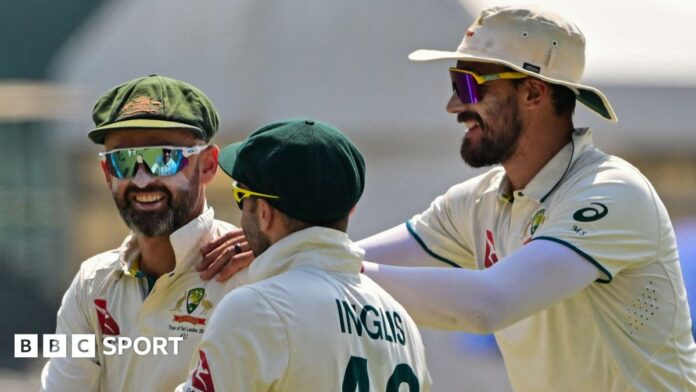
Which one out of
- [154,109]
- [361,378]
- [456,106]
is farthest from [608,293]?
[154,109]

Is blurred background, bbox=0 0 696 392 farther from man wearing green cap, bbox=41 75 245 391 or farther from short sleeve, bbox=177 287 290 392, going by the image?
short sleeve, bbox=177 287 290 392

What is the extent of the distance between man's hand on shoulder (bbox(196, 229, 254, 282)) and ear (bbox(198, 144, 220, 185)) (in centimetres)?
21

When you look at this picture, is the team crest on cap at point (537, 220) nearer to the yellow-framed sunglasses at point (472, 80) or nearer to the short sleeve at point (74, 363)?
the yellow-framed sunglasses at point (472, 80)

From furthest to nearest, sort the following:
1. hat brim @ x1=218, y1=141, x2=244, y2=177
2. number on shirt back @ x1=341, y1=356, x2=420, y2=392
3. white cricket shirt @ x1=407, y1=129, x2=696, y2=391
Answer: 1. white cricket shirt @ x1=407, y1=129, x2=696, y2=391
2. hat brim @ x1=218, y1=141, x2=244, y2=177
3. number on shirt back @ x1=341, y1=356, x2=420, y2=392

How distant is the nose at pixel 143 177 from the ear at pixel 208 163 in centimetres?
16

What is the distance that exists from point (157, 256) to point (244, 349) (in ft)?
4.13

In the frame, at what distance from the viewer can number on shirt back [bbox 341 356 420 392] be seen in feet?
9.62

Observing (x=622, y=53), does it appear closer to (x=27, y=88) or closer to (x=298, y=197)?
(x=27, y=88)

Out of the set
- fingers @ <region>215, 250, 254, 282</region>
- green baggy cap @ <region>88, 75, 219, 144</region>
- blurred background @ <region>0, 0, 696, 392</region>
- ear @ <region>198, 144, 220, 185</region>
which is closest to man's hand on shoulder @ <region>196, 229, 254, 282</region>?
fingers @ <region>215, 250, 254, 282</region>

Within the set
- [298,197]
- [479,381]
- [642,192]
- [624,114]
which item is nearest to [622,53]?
[624,114]

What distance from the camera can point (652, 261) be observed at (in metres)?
3.86

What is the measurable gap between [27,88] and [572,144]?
A: 8.16 metres

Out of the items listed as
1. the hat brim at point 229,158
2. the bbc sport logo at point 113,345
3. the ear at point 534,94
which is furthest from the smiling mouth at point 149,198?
the ear at point 534,94

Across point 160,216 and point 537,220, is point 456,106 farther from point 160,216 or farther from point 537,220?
point 160,216
